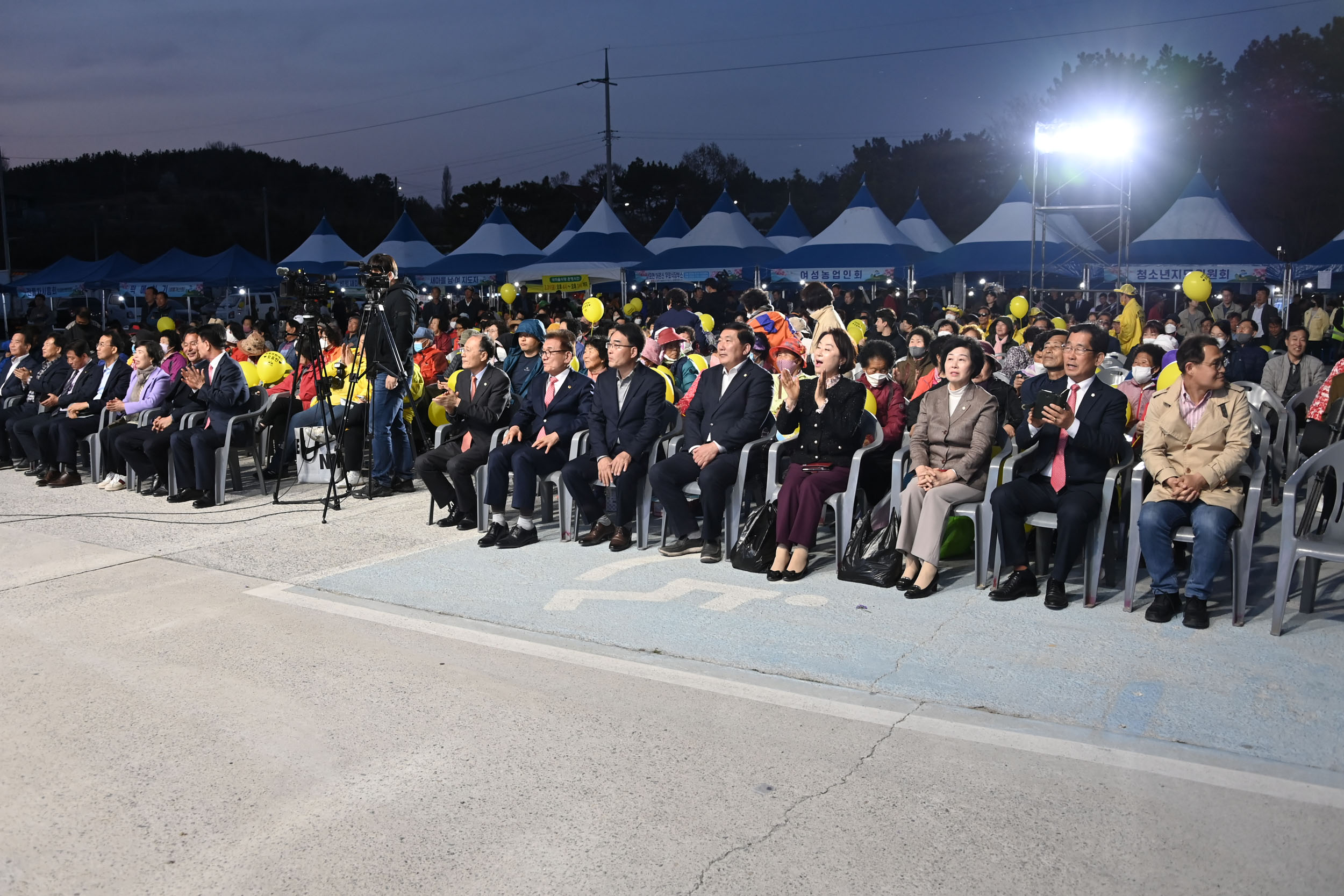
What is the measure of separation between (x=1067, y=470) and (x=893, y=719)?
2339 millimetres

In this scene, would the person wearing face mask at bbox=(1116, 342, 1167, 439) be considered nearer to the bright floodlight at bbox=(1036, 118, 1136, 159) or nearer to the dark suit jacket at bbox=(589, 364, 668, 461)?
the dark suit jacket at bbox=(589, 364, 668, 461)

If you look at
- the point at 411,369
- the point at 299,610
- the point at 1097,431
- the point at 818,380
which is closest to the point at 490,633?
the point at 299,610

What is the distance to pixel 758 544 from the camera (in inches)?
253

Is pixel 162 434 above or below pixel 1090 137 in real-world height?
Result: below

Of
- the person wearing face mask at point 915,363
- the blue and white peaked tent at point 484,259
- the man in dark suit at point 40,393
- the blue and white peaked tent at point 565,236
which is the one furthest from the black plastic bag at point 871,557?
the blue and white peaked tent at point 484,259

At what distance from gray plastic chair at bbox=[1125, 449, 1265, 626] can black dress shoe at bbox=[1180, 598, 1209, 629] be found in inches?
5.9

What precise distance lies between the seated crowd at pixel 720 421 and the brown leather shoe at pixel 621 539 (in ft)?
0.06

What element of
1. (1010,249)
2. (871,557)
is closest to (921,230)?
(1010,249)

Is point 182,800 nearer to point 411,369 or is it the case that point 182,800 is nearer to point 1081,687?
point 1081,687

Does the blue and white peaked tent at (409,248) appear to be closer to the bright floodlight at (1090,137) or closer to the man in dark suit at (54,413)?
the bright floodlight at (1090,137)

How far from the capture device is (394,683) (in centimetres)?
470

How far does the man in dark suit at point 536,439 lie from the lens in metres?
7.32

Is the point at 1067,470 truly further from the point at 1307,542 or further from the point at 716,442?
the point at 716,442

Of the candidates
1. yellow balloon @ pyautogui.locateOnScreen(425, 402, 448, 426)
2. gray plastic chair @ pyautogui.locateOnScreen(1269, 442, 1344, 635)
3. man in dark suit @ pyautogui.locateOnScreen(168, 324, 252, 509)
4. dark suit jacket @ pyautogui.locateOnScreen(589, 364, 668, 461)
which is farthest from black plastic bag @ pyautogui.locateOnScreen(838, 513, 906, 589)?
man in dark suit @ pyautogui.locateOnScreen(168, 324, 252, 509)
